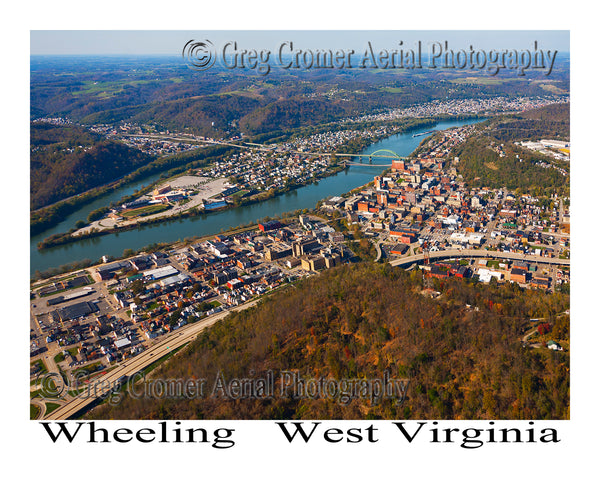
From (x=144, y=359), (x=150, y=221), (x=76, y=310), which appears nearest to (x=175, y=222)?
(x=150, y=221)

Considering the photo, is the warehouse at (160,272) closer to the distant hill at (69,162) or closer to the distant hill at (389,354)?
the distant hill at (389,354)

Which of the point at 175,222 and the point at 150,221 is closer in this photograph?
the point at 150,221

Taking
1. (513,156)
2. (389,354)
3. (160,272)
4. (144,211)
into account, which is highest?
(513,156)

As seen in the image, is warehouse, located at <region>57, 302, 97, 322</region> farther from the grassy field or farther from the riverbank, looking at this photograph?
the grassy field

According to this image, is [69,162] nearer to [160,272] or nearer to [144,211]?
[144,211]

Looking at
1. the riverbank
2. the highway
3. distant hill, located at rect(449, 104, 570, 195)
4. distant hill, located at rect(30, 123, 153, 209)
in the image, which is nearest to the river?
the riverbank

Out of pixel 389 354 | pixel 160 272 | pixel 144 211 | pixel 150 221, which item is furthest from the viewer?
pixel 144 211
